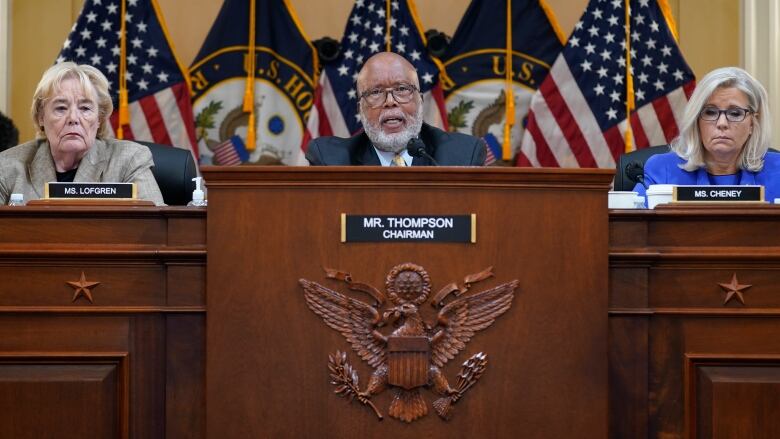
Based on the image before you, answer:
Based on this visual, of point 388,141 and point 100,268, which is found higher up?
point 388,141

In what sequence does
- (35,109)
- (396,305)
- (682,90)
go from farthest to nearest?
1. (682,90)
2. (35,109)
3. (396,305)

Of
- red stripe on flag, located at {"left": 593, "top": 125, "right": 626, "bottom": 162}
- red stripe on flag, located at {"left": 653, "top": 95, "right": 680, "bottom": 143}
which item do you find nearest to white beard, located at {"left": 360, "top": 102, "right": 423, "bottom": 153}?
red stripe on flag, located at {"left": 593, "top": 125, "right": 626, "bottom": 162}

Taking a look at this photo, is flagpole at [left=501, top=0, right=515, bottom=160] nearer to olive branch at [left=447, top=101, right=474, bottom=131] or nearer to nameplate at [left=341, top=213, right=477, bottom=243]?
olive branch at [left=447, top=101, right=474, bottom=131]

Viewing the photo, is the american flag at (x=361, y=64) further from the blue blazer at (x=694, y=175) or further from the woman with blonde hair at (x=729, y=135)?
the woman with blonde hair at (x=729, y=135)

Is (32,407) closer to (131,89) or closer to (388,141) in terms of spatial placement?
(388,141)

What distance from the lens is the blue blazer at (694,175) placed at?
3598mm

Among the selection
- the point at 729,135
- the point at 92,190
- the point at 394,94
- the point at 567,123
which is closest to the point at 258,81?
the point at 567,123

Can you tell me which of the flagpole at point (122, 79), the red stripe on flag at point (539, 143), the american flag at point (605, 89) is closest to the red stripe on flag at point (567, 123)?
the american flag at point (605, 89)

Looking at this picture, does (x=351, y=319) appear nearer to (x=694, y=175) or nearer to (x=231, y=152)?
(x=694, y=175)

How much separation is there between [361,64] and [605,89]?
4.35ft

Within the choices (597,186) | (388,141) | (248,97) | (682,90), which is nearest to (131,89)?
(248,97)

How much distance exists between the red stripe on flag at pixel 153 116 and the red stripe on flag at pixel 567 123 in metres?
2.08

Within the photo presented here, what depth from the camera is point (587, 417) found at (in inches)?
98.3

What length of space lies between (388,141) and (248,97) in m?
1.95
